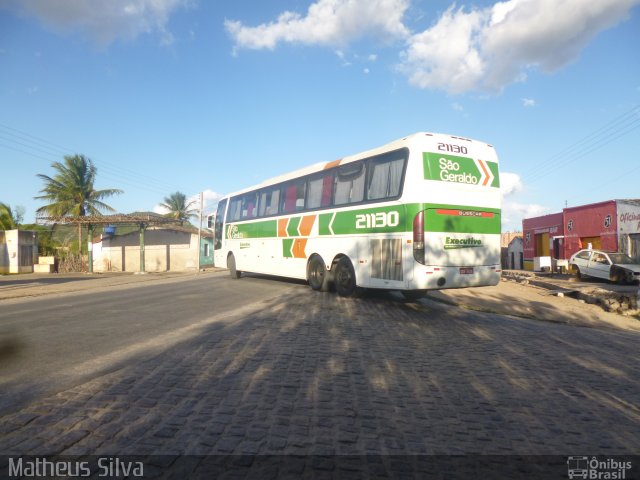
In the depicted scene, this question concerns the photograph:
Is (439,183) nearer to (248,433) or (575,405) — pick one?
(575,405)

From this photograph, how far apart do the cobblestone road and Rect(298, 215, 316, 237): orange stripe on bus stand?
5.82 m

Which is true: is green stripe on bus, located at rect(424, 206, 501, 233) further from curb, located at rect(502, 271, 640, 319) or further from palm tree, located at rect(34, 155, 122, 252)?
palm tree, located at rect(34, 155, 122, 252)

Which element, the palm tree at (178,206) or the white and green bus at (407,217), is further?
the palm tree at (178,206)

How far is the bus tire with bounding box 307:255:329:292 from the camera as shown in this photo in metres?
11.9

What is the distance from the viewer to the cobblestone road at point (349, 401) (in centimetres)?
302

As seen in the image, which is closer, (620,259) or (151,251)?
(620,259)

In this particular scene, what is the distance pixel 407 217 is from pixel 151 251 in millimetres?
31171

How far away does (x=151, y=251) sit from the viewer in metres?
35.9

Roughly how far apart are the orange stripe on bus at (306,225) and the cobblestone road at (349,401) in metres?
5.82

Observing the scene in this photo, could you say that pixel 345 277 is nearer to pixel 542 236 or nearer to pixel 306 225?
pixel 306 225

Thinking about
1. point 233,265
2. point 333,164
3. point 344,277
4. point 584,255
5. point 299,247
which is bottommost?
point 344,277

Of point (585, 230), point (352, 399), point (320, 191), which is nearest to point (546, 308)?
point (320, 191)

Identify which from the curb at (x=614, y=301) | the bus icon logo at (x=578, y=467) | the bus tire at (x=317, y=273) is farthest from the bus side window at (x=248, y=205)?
the bus icon logo at (x=578, y=467)

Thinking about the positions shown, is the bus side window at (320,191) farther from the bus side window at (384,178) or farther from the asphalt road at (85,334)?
the asphalt road at (85,334)
